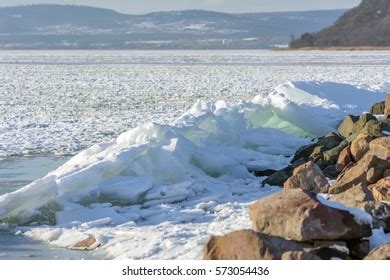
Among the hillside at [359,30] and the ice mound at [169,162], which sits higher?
the ice mound at [169,162]

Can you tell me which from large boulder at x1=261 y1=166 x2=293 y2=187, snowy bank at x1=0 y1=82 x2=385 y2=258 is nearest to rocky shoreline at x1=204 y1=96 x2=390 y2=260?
snowy bank at x1=0 y1=82 x2=385 y2=258

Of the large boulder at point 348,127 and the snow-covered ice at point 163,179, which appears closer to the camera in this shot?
the snow-covered ice at point 163,179

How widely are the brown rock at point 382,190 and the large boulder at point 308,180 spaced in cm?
62

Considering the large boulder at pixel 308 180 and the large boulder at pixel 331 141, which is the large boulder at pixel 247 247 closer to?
the large boulder at pixel 308 180

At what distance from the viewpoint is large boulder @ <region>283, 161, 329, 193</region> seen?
7.90 m

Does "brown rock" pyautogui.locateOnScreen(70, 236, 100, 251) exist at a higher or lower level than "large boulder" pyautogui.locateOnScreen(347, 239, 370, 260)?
lower

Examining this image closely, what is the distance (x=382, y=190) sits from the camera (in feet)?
23.5

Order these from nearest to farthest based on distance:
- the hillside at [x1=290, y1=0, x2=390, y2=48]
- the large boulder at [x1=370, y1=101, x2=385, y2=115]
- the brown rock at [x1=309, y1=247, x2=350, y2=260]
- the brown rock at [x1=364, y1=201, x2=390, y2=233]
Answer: the brown rock at [x1=309, y1=247, x2=350, y2=260] → the brown rock at [x1=364, y1=201, x2=390, y2=233] → the large boulder at [x1=370, y1=101, x2=385, y2=115] → the hillside at [x1=290, y1=0, x2=390, y2=48]

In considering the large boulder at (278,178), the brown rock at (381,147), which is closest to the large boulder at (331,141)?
the large boulder at (278,178)

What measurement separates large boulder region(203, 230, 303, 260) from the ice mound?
6.85 feet

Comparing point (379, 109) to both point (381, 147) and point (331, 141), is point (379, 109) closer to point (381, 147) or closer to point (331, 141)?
point (331, 141)

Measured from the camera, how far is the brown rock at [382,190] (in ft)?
23.1

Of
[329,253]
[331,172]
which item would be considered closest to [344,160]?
[331,172]

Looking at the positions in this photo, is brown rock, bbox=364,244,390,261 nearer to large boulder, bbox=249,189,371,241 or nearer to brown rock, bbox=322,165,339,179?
large boulder, bbox=249,189,371,241
